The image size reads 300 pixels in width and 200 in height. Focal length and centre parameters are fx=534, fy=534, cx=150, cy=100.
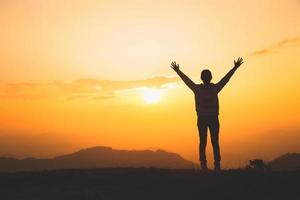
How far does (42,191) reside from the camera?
13.1 meters

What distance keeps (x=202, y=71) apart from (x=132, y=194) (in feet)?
15.5

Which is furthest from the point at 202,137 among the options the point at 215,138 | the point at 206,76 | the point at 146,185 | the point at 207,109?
the point at 146,185

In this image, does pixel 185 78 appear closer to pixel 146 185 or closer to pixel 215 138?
pixel 215 138

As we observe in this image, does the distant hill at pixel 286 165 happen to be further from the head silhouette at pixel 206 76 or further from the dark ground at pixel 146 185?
the head silhouette at pixel 206 76

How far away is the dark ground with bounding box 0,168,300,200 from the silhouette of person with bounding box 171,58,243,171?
Answer: 828 millimetres

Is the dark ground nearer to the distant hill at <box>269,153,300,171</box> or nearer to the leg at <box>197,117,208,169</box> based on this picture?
the leg at <box>197,117,208,169</box>

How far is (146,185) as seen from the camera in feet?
47.3

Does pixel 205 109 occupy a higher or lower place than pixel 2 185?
higher

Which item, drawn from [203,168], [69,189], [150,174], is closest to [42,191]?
[69,189]

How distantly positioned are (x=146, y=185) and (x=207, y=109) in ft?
10.8

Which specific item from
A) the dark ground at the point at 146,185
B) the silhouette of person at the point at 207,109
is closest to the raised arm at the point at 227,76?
the silhouette of person at the point at 207,109

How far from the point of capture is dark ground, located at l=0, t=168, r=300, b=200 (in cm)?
1330

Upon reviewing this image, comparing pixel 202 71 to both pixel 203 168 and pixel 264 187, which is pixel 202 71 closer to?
pixel 203 168

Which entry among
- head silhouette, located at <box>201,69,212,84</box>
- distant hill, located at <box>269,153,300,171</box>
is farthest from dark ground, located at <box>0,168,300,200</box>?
head silhouette, located at <box>201,69,212,84</box>
